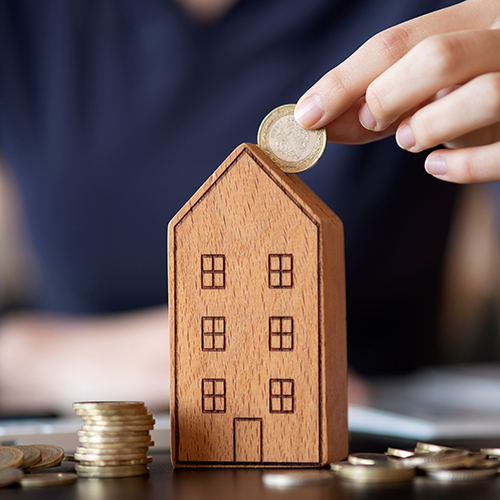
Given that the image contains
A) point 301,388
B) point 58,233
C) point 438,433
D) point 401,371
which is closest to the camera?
point 301,388

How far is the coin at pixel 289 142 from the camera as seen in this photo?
0.88m

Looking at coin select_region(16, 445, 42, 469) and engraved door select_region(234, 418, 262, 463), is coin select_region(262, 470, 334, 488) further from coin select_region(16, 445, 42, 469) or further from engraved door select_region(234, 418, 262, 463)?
coin select_region(16, 445, 42, 469)

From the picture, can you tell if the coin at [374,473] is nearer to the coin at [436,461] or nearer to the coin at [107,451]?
the coin at [436,461]

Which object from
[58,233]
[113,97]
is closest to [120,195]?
[58,233]

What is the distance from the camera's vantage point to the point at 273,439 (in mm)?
804

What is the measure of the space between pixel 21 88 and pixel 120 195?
775mm

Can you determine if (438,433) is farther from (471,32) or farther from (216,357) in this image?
(471,32)

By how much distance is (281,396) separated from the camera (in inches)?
31.8

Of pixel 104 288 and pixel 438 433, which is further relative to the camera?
pixel 104 288

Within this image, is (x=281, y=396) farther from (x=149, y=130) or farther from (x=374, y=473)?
(x=149, y=130)

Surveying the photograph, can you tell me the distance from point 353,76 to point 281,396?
53 centimetres

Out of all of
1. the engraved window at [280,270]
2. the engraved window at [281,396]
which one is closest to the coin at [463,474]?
the engraved window at [281,396]

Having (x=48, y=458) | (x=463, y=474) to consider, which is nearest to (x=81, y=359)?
(x=48, y=458)

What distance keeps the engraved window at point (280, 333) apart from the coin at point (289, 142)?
0.77 feet
